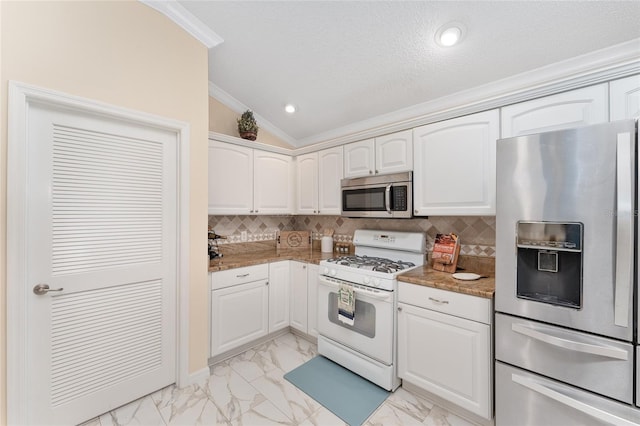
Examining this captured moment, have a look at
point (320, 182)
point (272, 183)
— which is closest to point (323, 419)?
point (320, 182)

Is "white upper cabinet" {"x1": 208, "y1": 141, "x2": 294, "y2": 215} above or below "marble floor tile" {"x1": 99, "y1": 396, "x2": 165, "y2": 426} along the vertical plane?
above

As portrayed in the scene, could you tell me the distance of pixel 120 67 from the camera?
1.79m

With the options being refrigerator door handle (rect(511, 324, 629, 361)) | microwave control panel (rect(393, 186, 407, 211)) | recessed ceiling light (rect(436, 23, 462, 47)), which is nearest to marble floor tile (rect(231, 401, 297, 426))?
refrigerator door handle (rect(511, 324, 629, 361))

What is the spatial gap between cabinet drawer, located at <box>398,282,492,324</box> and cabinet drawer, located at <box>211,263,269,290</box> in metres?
1.36

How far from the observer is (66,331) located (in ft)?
5.55

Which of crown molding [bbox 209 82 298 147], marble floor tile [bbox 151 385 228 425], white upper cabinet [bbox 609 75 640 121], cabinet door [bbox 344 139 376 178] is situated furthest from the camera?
crown molding [bbox 209 82 298 147]

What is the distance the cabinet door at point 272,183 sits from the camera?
3006mm

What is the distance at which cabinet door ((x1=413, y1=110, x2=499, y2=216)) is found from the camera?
1.93 metres

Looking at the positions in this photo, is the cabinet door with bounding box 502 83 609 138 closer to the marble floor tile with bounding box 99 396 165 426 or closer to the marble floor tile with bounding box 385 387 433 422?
the marble floor tile with bounding box 385 387 433 422

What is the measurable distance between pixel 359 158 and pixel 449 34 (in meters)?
1.23

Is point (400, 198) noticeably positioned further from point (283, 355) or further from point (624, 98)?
point (283, 355)

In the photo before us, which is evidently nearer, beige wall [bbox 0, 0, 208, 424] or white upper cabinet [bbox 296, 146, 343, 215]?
beige wall [bbox 0, 0, 208, 424]

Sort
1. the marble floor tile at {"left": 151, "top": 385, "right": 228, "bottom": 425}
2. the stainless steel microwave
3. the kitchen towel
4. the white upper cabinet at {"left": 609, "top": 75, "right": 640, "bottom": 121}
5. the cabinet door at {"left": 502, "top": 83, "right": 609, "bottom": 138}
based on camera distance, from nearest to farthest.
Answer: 1. the white upper cabinet at {"left": 609, "top": 75, "right": 640, "bottom": 121}
2. the cabinet door at {"left": 502, "top": 83, "right": 609, "bottom": 138}
3. the marble floor tile at {"left": 151, "top": 385, "right": 228, "bottom": 425}
4. the kitchen towel
5. the stainless steel microwave

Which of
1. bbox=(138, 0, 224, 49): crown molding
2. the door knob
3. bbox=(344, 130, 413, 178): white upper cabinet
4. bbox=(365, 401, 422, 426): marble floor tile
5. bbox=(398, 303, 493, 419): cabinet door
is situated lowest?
bbox=(365, 401, 422, 426): marble floor tile
